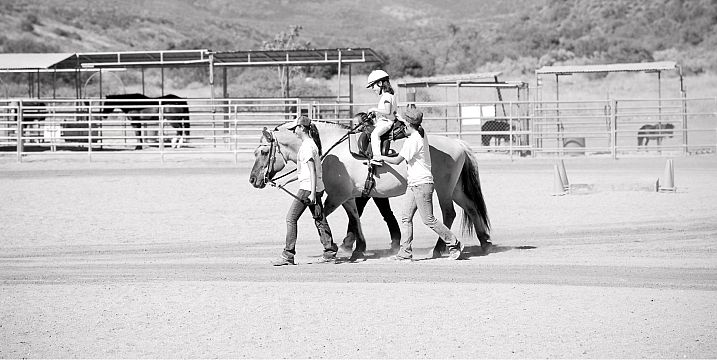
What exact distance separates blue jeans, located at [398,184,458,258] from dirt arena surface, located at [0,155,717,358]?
23 cm

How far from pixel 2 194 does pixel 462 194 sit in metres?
10.1

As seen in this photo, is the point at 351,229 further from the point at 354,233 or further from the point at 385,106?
the point at 385,106

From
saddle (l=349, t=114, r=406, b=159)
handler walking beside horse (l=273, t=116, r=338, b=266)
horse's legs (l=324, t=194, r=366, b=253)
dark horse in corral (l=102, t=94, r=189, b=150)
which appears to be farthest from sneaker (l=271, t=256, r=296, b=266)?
dark horse in corral (l=102, t=94, r=189, b=150)

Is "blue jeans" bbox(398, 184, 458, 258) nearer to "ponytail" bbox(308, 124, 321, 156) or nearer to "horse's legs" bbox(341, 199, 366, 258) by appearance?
"horse's legs" bbox(341, 199, 366, 258)

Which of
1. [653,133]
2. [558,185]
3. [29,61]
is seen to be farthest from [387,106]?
[29,61]

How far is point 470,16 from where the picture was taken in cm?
11881

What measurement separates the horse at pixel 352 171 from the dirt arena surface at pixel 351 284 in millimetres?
409

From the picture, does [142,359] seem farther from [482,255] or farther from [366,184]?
[482,255]

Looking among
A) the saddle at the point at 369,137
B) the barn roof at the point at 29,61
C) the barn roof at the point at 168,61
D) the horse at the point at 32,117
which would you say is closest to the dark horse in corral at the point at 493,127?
the barn roof at the point at 168,61

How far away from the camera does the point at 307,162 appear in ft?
34.3

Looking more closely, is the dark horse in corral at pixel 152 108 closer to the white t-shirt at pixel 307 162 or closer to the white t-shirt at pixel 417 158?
the white t-shirt at pixel 307 162

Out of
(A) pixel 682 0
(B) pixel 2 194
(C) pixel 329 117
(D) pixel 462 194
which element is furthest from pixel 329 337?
(A) pixel 682 0

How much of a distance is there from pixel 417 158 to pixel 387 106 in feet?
1.99

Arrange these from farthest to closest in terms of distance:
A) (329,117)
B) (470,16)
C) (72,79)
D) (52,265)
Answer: (470,16) → (72,79) → (329,117) → (52,265)
